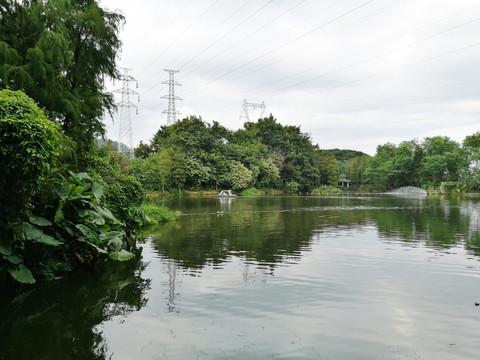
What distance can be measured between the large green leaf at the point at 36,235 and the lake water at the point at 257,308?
966 millimetres

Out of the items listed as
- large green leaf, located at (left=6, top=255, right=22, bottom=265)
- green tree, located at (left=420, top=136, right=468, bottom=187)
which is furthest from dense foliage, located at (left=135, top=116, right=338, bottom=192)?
large green leaf, located at (left=6, top=255, right=22, bottom=265)

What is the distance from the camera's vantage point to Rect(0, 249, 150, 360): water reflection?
4.74 metres

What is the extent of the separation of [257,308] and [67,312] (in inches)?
126

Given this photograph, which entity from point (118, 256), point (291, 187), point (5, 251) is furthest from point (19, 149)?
point (291, 187)

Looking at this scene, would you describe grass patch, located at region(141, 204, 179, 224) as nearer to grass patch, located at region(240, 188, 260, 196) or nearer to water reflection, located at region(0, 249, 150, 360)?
water reflection, located at region(0, 249, 150, 360)

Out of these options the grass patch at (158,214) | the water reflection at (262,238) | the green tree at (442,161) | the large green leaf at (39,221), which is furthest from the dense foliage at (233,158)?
the large green leaf at (39,221)

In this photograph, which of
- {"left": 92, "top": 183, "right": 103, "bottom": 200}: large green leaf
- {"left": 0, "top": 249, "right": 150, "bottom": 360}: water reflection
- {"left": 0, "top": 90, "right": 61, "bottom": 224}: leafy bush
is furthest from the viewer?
{"left": 92, "top": 183, "right": 103, "bottom": 200}: large green leaf

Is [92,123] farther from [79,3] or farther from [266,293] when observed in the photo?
[266,293]

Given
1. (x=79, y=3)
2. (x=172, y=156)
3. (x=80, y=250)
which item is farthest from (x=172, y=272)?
(x=172, y=156)

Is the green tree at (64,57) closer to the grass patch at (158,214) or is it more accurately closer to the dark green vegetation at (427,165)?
the grass patch at (158,214)

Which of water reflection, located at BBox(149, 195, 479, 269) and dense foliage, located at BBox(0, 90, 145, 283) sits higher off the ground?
dense foliage, located at BBox(0, 90, 145, 283)

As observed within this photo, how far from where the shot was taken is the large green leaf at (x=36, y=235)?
6.91 m

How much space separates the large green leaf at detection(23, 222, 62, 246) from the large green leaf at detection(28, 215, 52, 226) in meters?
0.10

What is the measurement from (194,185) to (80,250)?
4532cm
